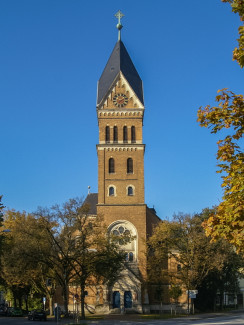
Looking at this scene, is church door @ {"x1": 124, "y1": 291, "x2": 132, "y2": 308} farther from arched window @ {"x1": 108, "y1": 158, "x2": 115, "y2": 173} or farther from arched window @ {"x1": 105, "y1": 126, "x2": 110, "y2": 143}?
arched window @ {"x1": 105, "y1": 126, "x2": 110, "y2": 143}

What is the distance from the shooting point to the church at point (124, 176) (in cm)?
5125

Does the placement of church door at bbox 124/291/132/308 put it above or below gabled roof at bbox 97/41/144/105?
below

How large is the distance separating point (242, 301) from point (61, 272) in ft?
172

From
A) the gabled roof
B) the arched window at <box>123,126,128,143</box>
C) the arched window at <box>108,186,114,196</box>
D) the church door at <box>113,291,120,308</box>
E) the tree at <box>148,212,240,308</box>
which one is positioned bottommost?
the church door at <box>113,291,120,308</box>

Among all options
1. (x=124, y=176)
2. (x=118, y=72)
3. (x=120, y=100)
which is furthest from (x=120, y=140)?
(x=118, y=72)

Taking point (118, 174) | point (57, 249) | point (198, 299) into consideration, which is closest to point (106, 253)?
point (57, 249)

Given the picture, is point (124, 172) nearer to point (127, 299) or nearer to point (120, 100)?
point (120, 100)

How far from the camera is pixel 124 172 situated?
5509 centimetres

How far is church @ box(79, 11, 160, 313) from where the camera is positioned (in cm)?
5125

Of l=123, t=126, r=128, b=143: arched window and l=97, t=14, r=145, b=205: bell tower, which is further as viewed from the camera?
l=123, t=126, r=128, b=143: arched window

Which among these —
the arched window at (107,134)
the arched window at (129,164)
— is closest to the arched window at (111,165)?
the arched window at (129,164)

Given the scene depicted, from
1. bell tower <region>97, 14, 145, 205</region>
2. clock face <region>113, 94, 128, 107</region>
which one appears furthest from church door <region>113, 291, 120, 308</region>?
clock face <region>113, 94, 128, 107</region>

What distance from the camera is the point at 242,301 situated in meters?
83.8

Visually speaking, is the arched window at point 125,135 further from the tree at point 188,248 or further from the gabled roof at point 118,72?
the tree at point 188,248
